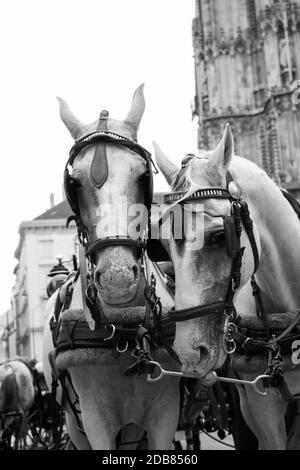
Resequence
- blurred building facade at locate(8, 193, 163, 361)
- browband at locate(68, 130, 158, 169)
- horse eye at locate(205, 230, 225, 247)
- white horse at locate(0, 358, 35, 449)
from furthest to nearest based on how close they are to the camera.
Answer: blurred building facade at locate(8, 193, 163, 361), white horse at locate(0, 358, 35, 449), browband at locate(68, 130, 158, 169), horse eye at locate(205, 230, 225, 247)

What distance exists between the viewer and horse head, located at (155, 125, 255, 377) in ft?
12.5

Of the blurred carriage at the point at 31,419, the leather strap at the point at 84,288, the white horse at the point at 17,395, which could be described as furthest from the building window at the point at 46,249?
the leather strap at the point at 84,288

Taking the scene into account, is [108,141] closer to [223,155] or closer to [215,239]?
[223,155]

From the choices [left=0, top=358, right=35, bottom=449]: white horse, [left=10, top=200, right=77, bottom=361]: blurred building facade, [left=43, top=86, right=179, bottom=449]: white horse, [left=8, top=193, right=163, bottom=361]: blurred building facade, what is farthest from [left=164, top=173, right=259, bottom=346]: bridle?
[left=10, top=200, right=77, bottom=361]: blurred building facade

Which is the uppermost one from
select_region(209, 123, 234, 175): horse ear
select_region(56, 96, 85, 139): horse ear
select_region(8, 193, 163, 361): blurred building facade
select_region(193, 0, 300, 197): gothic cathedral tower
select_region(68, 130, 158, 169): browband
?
select_region(193, 0, 300, 197): gothic cathedral tower

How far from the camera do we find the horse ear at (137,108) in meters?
4.87

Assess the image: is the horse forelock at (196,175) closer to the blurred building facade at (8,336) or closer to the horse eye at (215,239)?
the horse eye at (215,239)

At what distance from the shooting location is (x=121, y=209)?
4.30 meters

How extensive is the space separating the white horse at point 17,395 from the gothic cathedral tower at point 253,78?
24.8 meters

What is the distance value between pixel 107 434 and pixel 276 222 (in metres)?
1.44

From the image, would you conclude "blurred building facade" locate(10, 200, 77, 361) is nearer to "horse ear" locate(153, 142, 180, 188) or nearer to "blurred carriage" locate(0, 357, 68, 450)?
"blurred carriage" locate(0, 357, 68, 450)

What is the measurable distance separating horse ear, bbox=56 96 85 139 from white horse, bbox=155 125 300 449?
0.61 metres
